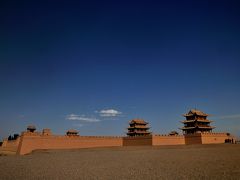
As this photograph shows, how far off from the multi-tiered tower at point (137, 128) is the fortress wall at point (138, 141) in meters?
9.12

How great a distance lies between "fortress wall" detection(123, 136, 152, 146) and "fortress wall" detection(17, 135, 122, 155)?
4.21 ft

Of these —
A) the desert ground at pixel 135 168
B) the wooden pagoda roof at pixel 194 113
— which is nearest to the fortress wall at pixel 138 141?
the wooden pagoda roof at pixel 194 113

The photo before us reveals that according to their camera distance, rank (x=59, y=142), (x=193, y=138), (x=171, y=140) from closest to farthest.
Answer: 1. (x=59, y=142)
2. (x=193, y=138)
3. (x=171, y=140)

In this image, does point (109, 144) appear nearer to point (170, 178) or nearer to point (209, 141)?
point (209, 141)

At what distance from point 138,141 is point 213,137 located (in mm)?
11802

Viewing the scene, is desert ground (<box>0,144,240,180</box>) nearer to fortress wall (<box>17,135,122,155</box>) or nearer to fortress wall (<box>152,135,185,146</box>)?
fortress wall (<box>17,135,122,155</box>)

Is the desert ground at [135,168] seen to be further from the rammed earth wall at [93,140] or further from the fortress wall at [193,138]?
the fortress wall at [193,138]

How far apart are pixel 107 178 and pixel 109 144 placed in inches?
1173

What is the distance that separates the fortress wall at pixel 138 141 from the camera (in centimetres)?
3704

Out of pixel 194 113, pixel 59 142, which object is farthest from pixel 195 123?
pixel 59 142

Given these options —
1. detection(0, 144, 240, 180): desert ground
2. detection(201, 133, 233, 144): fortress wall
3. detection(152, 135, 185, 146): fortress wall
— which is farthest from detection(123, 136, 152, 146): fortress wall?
detection(0, 144, 240, 180): desert ground

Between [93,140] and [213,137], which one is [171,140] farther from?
[93,140]

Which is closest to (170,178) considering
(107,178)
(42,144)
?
(107,178)

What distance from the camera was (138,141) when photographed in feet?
127
